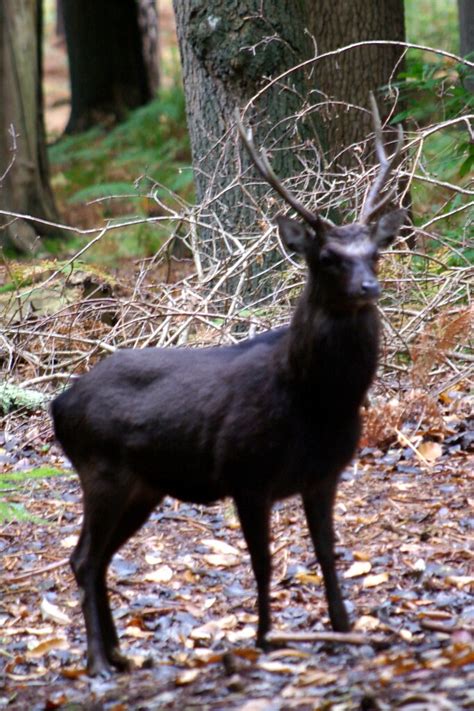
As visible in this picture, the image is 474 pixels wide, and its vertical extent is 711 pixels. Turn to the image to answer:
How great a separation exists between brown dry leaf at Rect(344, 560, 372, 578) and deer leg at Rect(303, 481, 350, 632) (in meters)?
0.90

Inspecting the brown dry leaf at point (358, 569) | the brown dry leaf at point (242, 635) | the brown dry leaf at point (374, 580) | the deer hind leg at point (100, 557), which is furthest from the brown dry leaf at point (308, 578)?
the deer hind leg at point (100, 557)

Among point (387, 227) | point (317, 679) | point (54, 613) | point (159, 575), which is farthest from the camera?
point (159, 575)

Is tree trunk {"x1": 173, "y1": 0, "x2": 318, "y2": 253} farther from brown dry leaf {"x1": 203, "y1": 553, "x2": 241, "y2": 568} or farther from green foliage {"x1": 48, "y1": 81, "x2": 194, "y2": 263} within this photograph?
green foliage {"x1": 48, "y1": 81, "x2": 194, "y2": 263}

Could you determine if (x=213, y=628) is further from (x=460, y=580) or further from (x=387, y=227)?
(x=387, y=227)

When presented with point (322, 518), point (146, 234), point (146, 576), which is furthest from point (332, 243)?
point (146, 234)

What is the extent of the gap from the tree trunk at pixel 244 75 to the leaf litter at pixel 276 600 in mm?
2716

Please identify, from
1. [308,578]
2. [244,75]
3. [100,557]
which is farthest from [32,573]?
[244,75]

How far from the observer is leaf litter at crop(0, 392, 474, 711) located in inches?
183

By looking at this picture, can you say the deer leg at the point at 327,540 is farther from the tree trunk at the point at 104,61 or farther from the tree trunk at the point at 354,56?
the tree trunk at the point at 104,61

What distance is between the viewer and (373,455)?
8000mm

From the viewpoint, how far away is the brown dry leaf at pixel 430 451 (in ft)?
25.5

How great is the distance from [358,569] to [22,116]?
1055 centimetres

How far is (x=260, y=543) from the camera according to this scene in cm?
529

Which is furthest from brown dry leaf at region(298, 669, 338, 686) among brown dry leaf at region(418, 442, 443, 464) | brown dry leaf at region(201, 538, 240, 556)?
brown dry leaf at region(418, 442, 443, 464)
